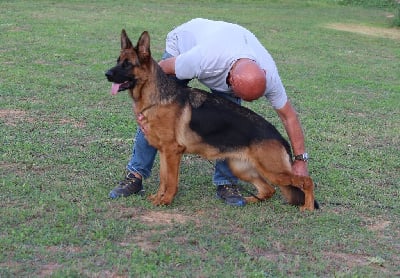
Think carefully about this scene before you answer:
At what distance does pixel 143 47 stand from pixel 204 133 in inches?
34.1

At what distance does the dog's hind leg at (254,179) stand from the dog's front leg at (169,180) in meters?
0.51

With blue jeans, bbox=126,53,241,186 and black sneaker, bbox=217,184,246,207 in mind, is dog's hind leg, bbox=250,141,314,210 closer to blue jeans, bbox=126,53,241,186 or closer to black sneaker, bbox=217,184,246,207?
black sneaker, bbox=217,184,246,207

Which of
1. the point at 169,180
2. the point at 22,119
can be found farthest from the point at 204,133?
the point at 22,119

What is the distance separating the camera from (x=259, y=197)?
6.02 meters

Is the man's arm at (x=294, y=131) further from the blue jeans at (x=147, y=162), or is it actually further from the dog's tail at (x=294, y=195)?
the blue jeans at (x=147, y=162)

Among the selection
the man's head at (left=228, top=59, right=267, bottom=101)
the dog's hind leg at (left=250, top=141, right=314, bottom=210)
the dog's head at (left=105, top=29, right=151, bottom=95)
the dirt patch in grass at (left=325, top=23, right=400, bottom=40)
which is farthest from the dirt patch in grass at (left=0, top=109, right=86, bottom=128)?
the dirt patch in grass at (left=325, top=23, right=400, bottom=40)

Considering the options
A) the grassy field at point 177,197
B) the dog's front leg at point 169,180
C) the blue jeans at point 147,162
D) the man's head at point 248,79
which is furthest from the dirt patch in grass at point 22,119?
the man's head at point 248,79

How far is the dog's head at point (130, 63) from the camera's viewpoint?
541 centimetres

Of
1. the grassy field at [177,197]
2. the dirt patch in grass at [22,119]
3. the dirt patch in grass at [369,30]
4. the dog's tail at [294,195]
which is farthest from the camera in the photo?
the dirt patch in grass at [369,30]

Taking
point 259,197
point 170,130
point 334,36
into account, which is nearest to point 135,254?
point 170,130

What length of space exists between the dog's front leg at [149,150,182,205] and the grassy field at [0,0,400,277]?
9 centimetres

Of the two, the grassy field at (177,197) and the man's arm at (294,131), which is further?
the man's arm at (294,131)

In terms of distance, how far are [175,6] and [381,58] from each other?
8812 mm

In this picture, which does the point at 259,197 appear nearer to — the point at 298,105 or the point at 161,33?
the point at 298,105
